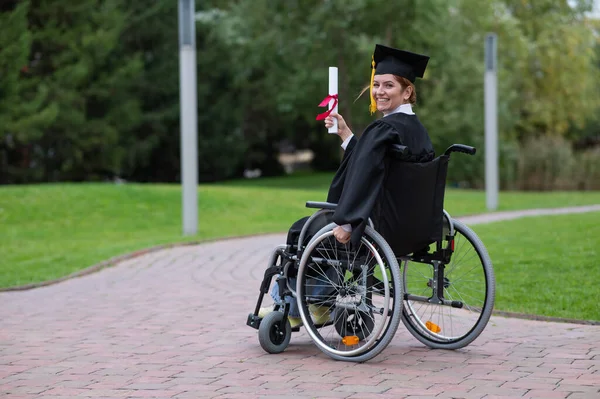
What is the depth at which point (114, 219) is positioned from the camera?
16.5 metres

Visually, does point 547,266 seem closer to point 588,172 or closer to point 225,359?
point 225,359

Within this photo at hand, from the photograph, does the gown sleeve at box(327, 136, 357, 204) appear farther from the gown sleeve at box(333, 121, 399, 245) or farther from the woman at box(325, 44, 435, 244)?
the gown sleeve at box(333, 121, 399, 245)

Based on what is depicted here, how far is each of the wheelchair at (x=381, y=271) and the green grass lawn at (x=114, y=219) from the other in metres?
4.34

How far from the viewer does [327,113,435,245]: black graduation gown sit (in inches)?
199

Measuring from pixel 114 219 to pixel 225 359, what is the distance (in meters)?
11.5

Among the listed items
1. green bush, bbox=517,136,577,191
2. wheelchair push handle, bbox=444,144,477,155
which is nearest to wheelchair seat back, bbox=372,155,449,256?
wheelchair push handle, bbox=444,144,477,155

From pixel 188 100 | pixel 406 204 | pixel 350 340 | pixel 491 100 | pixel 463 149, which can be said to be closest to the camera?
pixel 406 204

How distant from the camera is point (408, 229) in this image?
5.22 meters

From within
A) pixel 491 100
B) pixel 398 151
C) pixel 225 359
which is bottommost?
pixel 225 359

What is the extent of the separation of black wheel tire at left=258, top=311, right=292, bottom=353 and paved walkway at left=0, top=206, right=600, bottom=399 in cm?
7

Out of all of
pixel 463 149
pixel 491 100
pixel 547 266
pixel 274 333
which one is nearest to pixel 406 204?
pixel 463 149

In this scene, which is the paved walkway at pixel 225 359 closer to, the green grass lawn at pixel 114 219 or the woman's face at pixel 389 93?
the woman's face at pixel 389 93

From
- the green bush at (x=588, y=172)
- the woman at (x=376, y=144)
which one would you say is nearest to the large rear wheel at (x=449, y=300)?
the woman at (x=376, y=144)

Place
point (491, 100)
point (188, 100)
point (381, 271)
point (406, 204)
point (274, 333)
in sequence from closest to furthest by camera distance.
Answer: point (381, 271), point (406, 204), point (274, 333), point (188, 100), point (491, 100)
